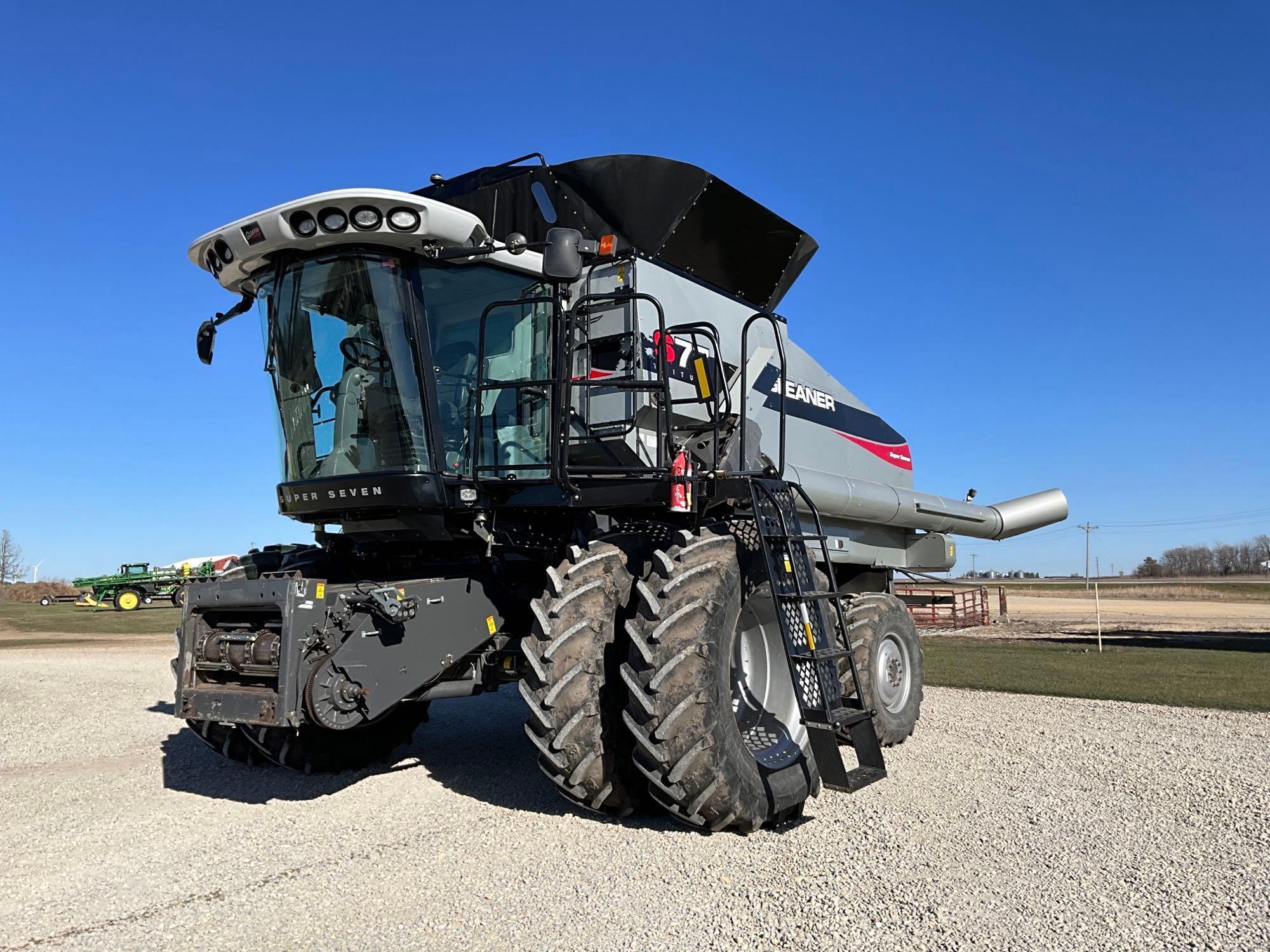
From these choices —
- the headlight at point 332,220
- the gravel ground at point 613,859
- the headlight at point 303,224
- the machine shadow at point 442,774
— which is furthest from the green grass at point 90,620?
the headlight at point 332,220

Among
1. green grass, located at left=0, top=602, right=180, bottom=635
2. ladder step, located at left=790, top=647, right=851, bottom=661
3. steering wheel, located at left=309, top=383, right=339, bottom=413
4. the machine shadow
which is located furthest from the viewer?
green grass, located at left=0, top=602, right=180, bottom=635

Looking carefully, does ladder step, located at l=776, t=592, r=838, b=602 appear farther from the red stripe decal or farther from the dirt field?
the dirt field

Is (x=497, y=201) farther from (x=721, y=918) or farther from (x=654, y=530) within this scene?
(x=721, y=918)

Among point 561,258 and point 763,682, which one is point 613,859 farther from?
point 561,258

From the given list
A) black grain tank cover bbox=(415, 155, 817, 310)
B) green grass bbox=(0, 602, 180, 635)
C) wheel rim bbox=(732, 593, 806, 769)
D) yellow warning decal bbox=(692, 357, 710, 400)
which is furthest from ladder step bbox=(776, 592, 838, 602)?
green grass bbox=(0, 602, 180, 635)

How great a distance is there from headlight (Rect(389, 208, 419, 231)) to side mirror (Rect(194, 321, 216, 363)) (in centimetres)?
203

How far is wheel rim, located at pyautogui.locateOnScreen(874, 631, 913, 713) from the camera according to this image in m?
7.95

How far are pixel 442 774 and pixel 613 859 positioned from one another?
260 cm

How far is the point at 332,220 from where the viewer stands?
5.29m

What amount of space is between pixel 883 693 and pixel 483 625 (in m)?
3.96

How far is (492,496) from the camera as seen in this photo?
5871mm

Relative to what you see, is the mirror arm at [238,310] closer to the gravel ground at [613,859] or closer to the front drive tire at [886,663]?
the gravel ground at [613,859]

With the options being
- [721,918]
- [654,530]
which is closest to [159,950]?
[721,918]

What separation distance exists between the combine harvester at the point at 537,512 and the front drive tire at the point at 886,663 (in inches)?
45.7
